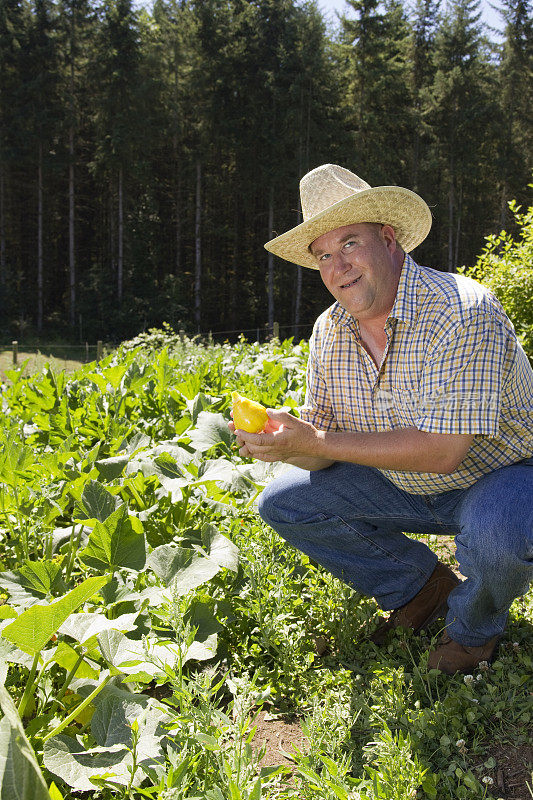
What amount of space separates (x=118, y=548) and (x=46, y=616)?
56 cm

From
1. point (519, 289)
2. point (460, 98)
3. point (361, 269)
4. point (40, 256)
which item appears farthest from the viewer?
point (460, 98)

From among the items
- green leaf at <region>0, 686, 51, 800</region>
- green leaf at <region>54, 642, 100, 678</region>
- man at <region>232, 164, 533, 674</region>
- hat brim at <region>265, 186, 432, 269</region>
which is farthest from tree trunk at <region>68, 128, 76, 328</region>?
green leaf at <region>0, 686, 51, 800</region>

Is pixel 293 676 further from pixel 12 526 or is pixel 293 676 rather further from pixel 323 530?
pixel 12 526

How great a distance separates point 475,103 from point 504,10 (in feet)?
14.1

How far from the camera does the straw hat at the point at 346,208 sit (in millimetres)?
2352

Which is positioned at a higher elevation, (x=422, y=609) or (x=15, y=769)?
(x=15, y=769)

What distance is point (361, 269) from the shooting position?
2330 mm

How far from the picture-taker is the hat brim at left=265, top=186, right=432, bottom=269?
234 centimetres

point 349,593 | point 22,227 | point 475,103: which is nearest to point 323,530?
point 349,593

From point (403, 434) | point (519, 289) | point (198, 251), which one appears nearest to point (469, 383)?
point (403, 434)

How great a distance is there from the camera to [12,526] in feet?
8.75

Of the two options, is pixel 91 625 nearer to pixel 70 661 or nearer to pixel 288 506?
pixel 70 661

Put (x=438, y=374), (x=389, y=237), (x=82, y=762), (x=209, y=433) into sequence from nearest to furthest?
1. (x=82, y=762)
2. (x=438, y=374)
3. (x=389, y=237)
4. (x=209, y=433)

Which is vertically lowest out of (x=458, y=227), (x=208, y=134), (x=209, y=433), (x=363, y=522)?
(x=363, y=522)
